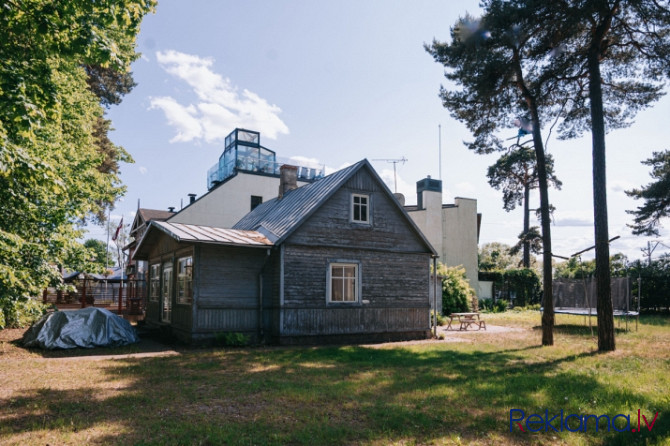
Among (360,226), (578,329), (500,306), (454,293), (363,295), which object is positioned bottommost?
(500,306)

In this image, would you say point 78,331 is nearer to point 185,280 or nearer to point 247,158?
point 185,280

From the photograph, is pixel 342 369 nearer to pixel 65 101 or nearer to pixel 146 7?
pixel 146 7

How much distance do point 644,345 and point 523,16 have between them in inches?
436

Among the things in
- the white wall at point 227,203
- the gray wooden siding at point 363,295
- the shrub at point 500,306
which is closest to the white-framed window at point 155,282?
the gray wooden siding at point 363,295

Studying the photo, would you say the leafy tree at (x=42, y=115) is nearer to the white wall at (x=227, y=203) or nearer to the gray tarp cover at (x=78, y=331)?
the gray tarp cover at (x=78, y=331)

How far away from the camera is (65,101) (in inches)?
515

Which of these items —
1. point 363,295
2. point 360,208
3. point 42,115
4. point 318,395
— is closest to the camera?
point 42,115

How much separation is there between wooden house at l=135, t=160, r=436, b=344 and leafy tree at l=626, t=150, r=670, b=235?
820 inches

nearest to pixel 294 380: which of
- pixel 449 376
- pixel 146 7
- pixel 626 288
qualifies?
pixel 449 376

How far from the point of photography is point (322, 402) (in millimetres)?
7512

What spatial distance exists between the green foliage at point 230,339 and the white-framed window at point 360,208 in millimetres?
5834

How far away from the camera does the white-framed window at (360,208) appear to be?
16969 millimetres

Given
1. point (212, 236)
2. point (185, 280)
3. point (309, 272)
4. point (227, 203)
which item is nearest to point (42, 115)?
point (212, 236)

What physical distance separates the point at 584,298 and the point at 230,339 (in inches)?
635
